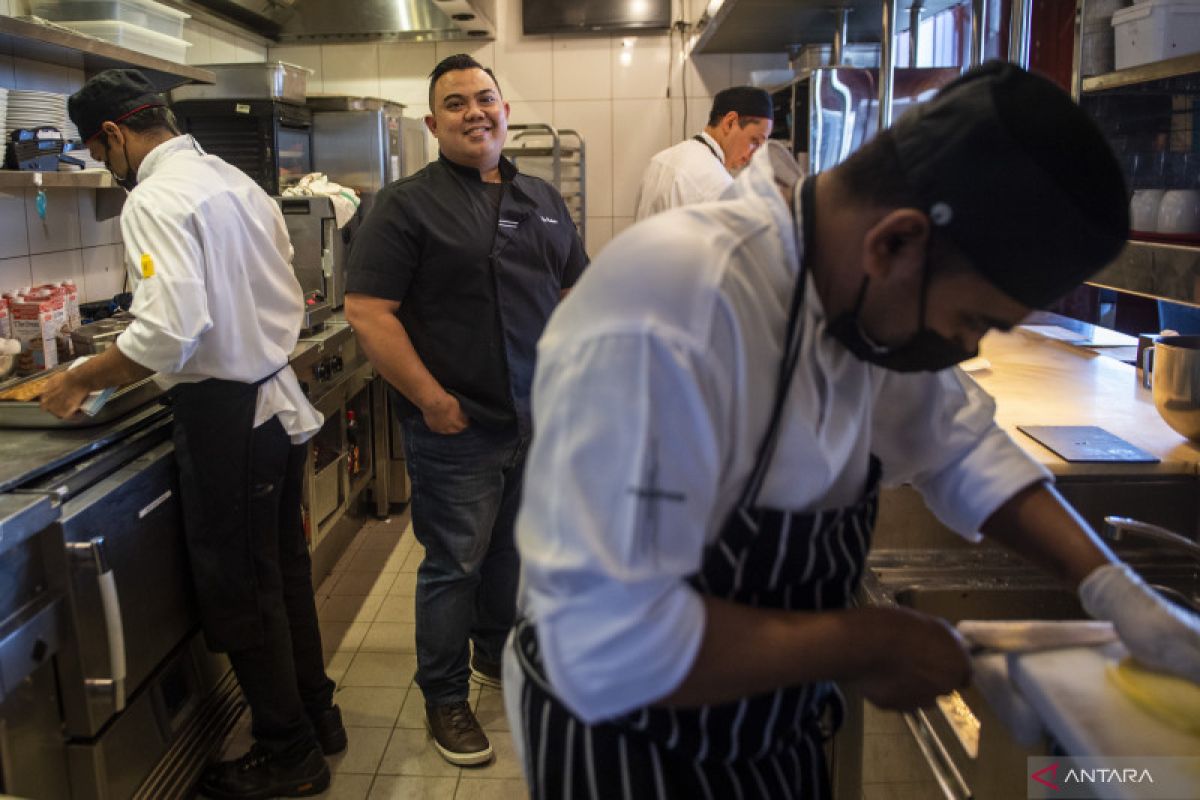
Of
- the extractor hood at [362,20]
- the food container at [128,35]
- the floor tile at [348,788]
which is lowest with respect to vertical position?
the floor tile at [348,788]

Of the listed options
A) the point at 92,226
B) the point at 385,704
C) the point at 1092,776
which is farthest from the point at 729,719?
the point at 92,226

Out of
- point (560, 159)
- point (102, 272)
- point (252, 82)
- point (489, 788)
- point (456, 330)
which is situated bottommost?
point (489, 788)

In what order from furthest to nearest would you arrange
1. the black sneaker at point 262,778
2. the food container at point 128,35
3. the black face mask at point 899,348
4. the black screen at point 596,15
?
the black screen at point 596,15, the food container at point 128,35, the black sneaker at point 262,778, the black face mask at point 899,348

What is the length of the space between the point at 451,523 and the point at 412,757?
60 centimetres

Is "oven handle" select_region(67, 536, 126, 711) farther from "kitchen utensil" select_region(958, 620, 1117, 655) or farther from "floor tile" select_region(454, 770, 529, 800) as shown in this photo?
"kitchen utensil" select_region(958, 620, 1117, 655)

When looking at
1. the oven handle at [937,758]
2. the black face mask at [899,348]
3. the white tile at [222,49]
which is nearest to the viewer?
the black face mask at [899,348]

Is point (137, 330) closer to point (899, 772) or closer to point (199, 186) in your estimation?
point (199, 186)

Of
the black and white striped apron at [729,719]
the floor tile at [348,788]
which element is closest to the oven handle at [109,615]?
the floor tile at [348,788]

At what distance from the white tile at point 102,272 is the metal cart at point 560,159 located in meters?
1.98

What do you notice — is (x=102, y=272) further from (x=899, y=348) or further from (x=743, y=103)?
(x=899, y=348)

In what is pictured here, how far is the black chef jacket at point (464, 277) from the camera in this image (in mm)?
2148

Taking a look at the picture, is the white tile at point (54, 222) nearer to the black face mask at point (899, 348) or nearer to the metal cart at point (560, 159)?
the metal cart at point (560, 159)

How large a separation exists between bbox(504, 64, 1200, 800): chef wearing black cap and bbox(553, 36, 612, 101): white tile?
4307 millimetres

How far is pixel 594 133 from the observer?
5.00m
